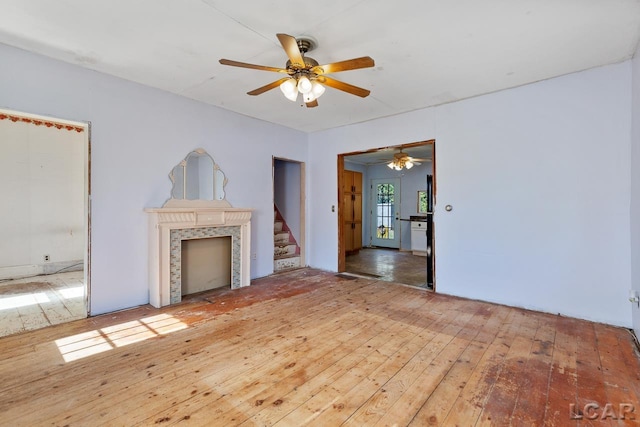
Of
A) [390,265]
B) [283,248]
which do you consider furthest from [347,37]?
[390,265]

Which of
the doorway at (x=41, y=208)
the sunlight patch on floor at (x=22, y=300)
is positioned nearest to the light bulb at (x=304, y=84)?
the doorway at (x=41, y=208)

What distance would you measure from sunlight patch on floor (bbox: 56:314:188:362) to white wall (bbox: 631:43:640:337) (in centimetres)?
433

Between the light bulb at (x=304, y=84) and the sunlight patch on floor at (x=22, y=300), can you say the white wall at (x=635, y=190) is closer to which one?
the light bulb at (x=304, y=84)

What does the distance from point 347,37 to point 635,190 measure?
3028 mm

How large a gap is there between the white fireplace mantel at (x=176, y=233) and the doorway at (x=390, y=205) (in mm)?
2732

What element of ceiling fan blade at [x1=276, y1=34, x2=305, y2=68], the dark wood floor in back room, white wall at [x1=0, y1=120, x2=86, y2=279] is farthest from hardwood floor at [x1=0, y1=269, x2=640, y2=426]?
Answer: white wall at [x1=0, y1=120, x2=86, y2=279]

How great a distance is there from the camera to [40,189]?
5.32 m

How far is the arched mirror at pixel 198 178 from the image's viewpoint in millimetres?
3934

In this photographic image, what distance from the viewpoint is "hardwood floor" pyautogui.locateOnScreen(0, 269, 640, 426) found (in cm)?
172

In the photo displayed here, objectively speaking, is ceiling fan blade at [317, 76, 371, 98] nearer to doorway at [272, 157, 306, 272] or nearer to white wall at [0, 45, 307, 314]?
white wall at [0, 45, 307, 314]

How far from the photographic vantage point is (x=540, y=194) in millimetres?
3410

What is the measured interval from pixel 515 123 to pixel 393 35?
2.09 meters

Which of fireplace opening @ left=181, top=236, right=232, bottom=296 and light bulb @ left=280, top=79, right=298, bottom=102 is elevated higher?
light bulb @ left=280, top=79, right=298, bottom=102

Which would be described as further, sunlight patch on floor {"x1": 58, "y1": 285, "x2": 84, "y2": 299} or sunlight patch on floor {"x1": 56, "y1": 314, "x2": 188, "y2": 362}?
sunlight patch on floor {"x1": 58, "y1": 285, "x2": 84, "y2": 299}
